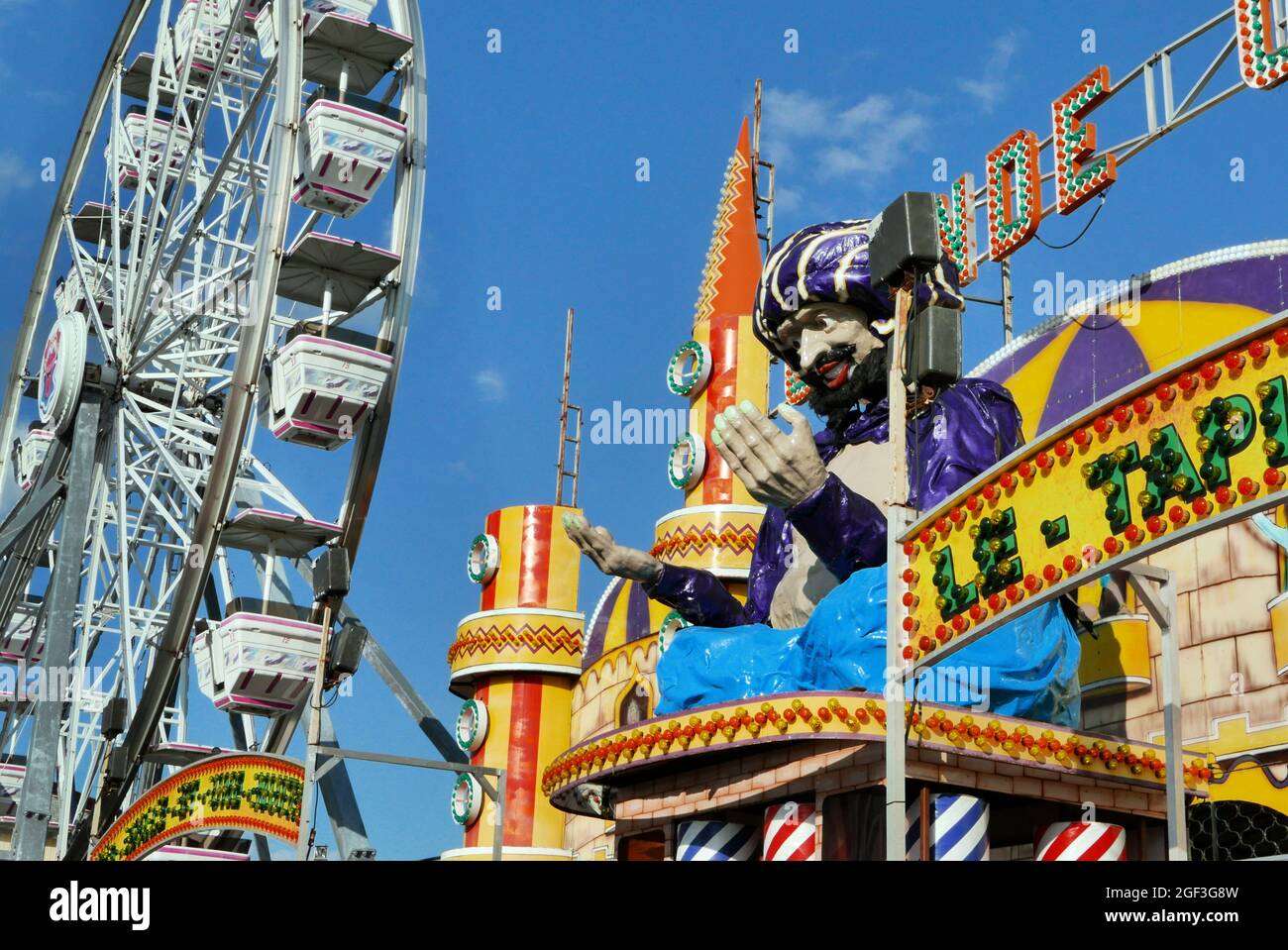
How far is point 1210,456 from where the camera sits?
627 cm

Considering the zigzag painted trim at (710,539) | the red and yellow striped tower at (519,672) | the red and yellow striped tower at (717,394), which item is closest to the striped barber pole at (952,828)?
the red and yellow striped tower at (717,394)

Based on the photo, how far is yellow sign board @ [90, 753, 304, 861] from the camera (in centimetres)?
1504

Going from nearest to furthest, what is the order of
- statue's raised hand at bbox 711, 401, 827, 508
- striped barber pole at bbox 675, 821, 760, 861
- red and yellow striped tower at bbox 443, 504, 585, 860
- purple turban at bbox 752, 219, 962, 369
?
statue's raised hand at bbox 711, 401, 827, 508 < striped barber pole at bbox 675, 821, 760, 861 < purple turban at bbox 752, 219, 962, 369 < red and yellow striped tower at bbox 443, 504, 585, 860

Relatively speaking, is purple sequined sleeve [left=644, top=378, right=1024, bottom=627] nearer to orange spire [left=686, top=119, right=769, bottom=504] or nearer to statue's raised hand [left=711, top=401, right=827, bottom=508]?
statue's raised hand [left=711, top=401, right=827, bottom=508]

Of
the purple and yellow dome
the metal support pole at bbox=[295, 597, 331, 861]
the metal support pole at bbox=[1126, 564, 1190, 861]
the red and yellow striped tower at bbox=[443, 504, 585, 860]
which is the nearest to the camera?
the metal support pole at bbox=[1126, 564, 1190, 861]

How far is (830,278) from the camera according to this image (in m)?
9.61

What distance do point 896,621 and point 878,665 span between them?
3.00 ft

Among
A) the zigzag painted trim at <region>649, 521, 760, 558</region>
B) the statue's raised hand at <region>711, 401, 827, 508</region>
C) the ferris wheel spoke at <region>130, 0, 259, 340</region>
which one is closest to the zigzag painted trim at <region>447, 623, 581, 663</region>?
the zigzag painted trim at <region>649, 521, 760, 558</region>

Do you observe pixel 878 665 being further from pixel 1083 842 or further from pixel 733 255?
pixel 733 255

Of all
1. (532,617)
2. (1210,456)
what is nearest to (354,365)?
(532,617)

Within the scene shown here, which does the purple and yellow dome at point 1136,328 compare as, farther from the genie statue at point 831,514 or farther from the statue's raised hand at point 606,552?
the statue's raised hand at point 606,552

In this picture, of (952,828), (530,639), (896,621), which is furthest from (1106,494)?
(530,639)

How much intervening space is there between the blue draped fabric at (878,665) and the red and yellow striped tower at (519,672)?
9975 millimetres

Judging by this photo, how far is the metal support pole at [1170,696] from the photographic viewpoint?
752 centimetres
